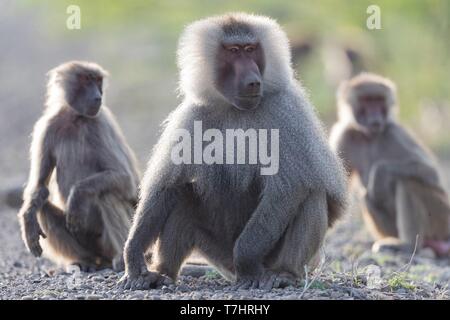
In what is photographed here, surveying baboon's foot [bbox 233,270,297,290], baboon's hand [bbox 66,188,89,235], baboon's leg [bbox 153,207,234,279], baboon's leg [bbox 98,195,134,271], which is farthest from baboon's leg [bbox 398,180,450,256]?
baboon's foot [bbox 233,270,297,290]

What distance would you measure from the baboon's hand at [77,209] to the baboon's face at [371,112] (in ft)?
12.6

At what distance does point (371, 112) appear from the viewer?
412 inches

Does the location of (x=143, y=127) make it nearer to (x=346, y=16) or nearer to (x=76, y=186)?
(x=346, y=16)

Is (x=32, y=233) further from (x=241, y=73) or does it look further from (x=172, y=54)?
(x=172, y=54)

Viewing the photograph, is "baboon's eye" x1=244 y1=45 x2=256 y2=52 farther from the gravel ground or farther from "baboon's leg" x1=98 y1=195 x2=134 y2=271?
"baboon's leg" x1=98 y1=195 x2=134 y2=271

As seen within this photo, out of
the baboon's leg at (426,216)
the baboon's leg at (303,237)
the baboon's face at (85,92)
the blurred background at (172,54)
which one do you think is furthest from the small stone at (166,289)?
the blurred background at (172,54)

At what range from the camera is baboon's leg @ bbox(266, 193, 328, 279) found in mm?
6223

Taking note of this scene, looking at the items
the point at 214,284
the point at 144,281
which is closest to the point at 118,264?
the point at 214,284

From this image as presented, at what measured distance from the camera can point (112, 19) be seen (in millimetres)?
28547

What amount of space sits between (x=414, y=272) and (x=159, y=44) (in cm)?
2178

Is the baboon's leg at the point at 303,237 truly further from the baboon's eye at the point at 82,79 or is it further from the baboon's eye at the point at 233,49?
the baboon's eye at the point at 82,79

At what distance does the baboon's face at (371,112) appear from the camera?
34.2ft

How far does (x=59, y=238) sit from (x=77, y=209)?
387 mm

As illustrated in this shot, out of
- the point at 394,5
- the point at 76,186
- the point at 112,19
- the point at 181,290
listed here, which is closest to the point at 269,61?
the point at 181,290
